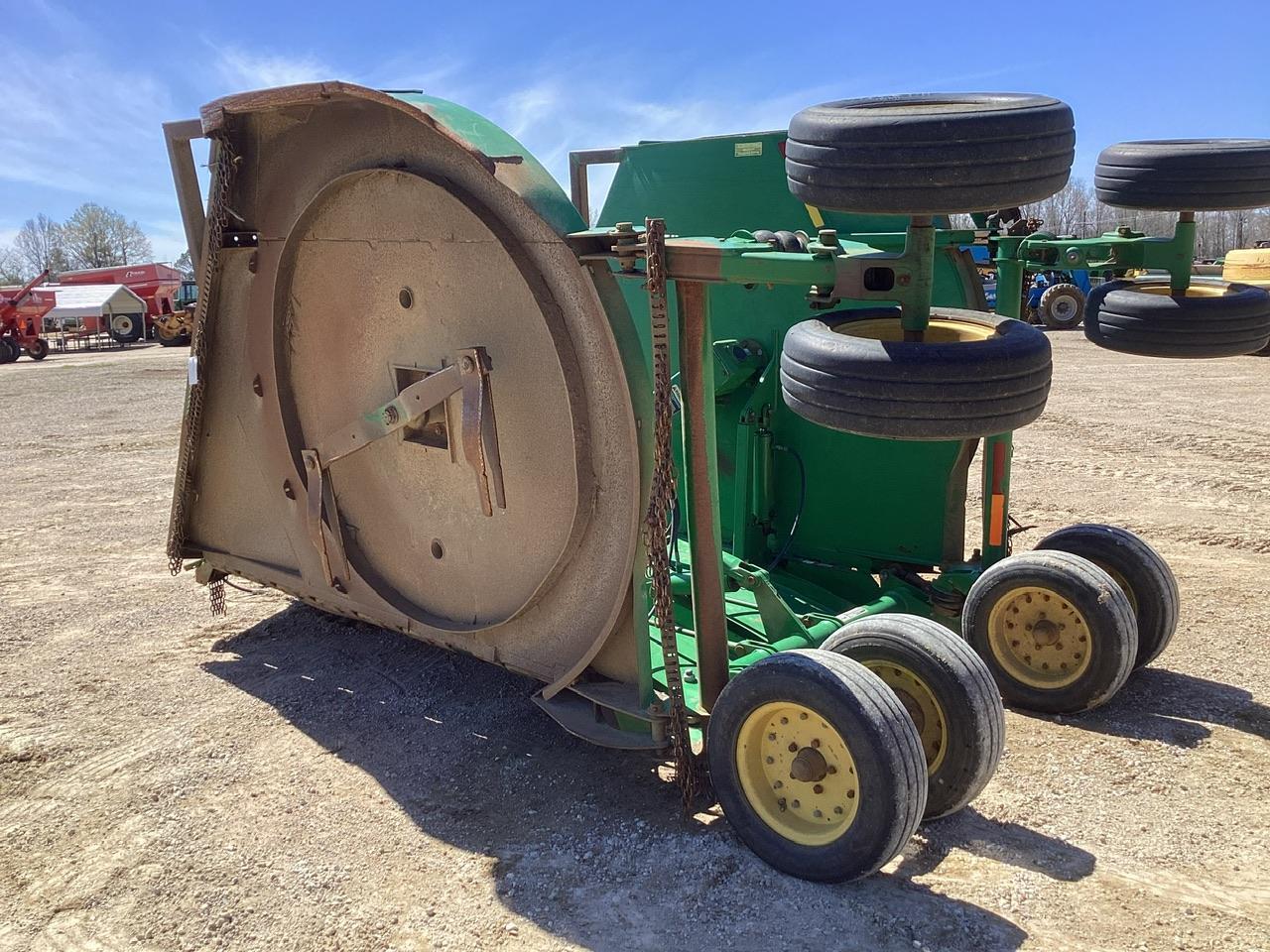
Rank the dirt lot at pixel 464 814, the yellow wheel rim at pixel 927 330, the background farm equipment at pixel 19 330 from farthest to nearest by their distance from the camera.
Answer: the background farm equipment at pixel 19 330 → the yellow wheel rim at pixel 927 330 → the dirt lot at pixel 464 814

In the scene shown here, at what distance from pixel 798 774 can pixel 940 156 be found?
175 cm

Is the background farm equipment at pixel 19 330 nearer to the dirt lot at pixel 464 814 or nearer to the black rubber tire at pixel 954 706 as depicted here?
the dirt lot at pixel 464 814

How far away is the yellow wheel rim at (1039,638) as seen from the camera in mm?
4387

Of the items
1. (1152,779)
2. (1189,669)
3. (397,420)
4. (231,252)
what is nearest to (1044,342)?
(1152,779)

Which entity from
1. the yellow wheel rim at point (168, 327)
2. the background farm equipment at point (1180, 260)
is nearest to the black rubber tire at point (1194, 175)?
the background farm equipment at point (1180, 260)

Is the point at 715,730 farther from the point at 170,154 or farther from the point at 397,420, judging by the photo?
the point at 170,154

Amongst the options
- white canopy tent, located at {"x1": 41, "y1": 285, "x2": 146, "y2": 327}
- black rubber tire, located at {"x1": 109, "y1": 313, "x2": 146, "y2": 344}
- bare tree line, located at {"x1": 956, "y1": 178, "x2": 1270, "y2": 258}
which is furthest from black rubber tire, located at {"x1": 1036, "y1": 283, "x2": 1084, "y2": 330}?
white canopy tent, located at {"x1": 41, "y1": 285, "x2": 146, "y2": 327}

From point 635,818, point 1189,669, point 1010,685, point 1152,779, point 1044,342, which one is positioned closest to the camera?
point 1044,342

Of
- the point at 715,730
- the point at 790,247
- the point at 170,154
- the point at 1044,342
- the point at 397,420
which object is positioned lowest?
the point at 715,730

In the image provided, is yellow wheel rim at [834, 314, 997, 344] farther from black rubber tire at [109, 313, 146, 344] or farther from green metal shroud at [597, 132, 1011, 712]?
black rubber tire at [109, 313, 146, 344]

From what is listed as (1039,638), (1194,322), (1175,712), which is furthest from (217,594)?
(1194,322)

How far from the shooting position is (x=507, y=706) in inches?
179

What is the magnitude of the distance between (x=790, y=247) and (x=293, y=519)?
249 cm

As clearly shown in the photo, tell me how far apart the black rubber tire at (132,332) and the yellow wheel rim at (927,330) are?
103 ft
